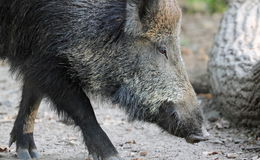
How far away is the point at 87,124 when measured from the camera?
5305mm

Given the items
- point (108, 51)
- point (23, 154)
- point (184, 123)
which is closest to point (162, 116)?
point (184, 123)

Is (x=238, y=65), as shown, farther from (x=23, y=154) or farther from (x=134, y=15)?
(x=23, y=154)

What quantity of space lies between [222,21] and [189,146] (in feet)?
8.00

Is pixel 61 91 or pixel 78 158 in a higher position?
pixel 61 91

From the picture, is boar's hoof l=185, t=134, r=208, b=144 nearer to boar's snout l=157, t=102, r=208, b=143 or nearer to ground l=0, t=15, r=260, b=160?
boar's snout l=157, t=102, r=208, b=143

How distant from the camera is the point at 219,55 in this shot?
24.5 feet

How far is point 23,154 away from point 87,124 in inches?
38.1

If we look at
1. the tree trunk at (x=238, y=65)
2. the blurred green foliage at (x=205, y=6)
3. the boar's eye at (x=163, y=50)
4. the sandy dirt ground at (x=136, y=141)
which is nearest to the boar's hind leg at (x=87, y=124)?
the sandy dirt ground at (x=136, y=141)

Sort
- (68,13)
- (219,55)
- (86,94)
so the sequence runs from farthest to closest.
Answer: (219,55)
(86,94)
(68,13)

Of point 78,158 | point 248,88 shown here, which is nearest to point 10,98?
point 78,158

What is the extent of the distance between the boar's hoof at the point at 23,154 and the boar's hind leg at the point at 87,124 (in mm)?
848

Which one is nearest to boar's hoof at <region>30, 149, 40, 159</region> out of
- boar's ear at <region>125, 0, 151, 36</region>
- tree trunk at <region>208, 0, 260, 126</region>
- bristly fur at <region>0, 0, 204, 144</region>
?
bristly fur at <region>0, 0, 204, 144</region>

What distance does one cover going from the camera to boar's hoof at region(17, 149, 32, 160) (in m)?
5.88

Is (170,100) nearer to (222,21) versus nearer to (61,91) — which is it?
(61,91)
